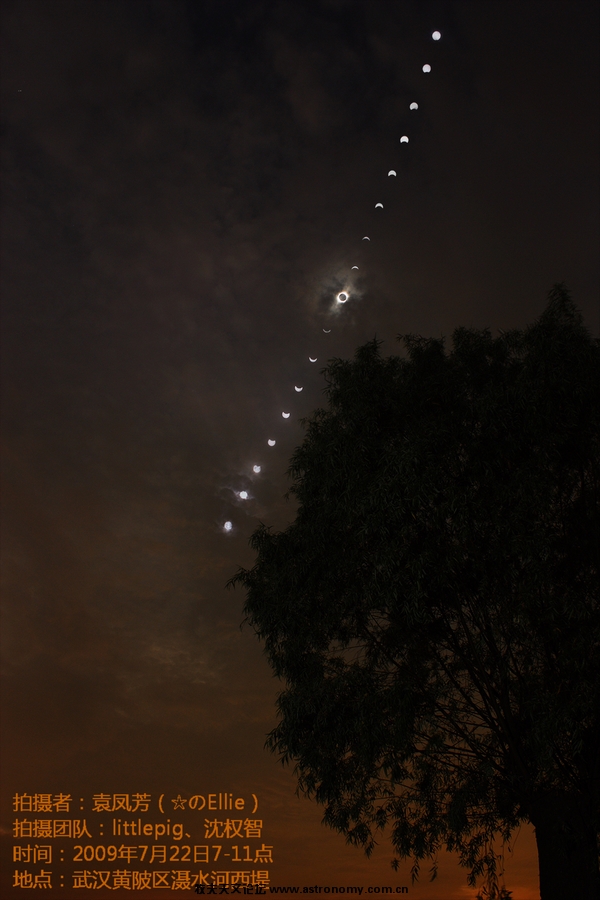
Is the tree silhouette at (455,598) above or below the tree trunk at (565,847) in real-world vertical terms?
above

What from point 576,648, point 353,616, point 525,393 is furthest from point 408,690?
point 525,393

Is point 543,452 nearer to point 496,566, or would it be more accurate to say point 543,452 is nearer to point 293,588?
point 496,566

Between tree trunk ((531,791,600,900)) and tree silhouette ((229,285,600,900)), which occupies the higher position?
tree silhouette ((229,285,600,900))

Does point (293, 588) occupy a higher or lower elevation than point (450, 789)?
higher

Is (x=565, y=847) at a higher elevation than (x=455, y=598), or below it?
below

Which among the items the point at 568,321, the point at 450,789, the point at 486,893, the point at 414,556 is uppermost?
the point at 568,321
